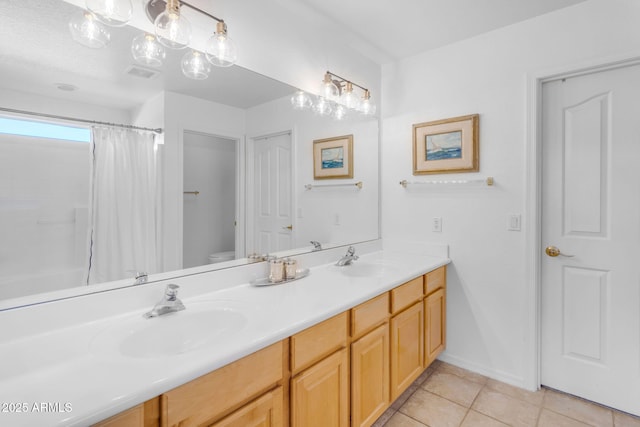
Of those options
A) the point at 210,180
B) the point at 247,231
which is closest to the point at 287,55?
the point at 210,180

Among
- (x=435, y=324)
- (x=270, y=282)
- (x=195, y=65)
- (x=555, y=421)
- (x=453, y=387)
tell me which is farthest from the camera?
(x=435, y=324)

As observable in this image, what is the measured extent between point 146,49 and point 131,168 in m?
0.49

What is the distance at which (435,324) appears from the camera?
2.25m

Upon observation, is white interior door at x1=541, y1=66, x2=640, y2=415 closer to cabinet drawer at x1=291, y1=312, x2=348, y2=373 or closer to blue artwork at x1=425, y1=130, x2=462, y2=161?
blue artwork at x1=425, y1=130, x2=462, y2=161

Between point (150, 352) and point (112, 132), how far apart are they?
0.85 metres

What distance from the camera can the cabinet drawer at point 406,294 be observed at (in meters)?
1.76

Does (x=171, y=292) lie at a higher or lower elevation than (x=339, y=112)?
lower

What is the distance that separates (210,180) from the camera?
1636 millimetres

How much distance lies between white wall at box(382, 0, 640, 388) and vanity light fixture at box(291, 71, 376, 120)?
357mm

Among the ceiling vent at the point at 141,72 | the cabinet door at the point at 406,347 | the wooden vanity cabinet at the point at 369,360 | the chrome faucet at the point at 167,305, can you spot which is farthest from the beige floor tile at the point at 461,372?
the ceiling vent at the point at 141,72

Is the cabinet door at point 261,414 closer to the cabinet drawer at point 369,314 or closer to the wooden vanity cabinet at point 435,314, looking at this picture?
the cabinet drawer at point 369,314

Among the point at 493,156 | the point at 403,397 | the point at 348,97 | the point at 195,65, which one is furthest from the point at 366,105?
the point at 403,397

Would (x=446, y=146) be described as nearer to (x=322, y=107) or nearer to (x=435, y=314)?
(x=322, y=107)

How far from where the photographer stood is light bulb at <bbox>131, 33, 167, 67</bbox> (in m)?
1.29
